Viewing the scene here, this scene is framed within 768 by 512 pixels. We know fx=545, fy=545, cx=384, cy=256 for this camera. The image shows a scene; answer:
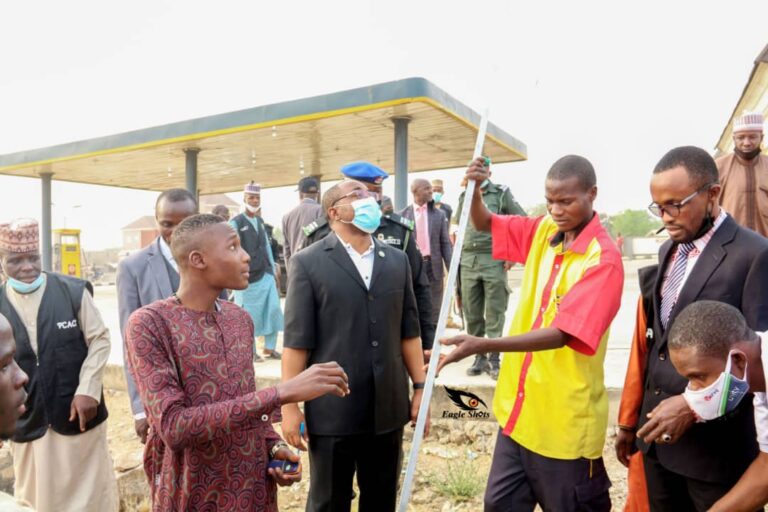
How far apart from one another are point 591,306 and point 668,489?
2.68 feet

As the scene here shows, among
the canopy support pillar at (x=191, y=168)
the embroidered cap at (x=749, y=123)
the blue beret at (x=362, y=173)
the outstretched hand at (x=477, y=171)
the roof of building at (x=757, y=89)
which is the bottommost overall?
the outstretched hand at (x=477, y=171)

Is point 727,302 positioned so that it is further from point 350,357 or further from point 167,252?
point 167,252

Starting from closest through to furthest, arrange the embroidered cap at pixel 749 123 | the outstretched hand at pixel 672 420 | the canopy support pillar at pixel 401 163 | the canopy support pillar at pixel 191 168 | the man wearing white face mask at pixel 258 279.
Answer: the outstretched hand at pixel 672 420, the embroidered cap at pixel 749 123, the man wearing white face mask at pixel 258 279, the canopy support pillar at pixel 401 163, the canopy support pillar at pixel 191 168

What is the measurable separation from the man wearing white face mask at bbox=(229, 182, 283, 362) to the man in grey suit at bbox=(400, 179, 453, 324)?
5.81ft

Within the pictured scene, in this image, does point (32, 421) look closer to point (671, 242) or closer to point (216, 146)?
point (671, 242)

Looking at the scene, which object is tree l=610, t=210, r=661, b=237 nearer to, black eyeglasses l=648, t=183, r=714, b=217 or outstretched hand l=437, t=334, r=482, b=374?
black eyeglasses l=648, t=183, r=714, b=217

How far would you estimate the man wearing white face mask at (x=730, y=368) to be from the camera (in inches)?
71.9

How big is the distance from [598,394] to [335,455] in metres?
1.28

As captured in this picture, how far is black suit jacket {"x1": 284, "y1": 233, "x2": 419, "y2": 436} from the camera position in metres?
2.70

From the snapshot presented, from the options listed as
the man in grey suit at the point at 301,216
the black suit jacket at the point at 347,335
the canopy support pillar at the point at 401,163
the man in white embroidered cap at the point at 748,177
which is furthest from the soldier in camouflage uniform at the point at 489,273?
the canopy support pillar at the point at 401,163

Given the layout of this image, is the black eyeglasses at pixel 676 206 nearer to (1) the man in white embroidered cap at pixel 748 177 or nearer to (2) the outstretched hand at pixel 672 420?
(2) the outstretched hand at pixel 672 420

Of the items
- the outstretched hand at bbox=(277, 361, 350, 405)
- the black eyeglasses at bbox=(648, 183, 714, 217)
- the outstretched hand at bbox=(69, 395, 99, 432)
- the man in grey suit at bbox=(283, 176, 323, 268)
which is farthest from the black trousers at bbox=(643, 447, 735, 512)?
the man in grey suit at bbox=(283, 176, 323, 268)

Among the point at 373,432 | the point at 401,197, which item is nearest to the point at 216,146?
the point at 401,197

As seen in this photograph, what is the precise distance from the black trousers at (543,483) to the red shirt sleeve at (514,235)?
92 cm
